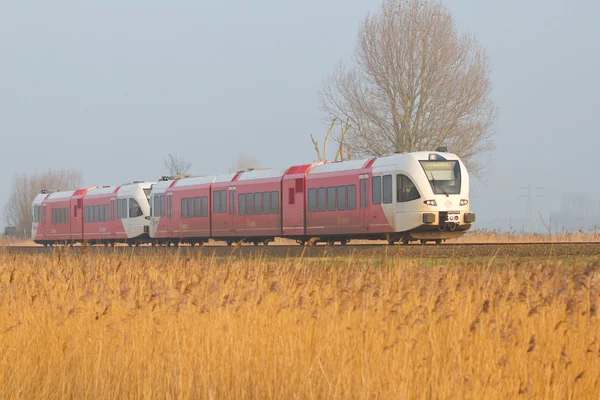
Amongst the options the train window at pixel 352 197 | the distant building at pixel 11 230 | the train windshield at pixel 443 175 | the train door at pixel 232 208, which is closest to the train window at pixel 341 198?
the train window at pixel 352 197

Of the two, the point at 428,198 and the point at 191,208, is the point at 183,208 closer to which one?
the point at 191,208

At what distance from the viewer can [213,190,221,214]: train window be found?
123 feet

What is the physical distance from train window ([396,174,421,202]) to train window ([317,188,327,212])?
3914 millimetres

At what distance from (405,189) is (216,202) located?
38.2ft

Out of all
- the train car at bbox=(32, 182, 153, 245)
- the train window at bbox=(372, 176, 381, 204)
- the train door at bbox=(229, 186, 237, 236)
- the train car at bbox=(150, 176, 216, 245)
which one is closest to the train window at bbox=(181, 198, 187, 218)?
the train car at bbox=(150, 176, 216, 245)

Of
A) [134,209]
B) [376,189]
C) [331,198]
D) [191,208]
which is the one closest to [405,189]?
[376,189]

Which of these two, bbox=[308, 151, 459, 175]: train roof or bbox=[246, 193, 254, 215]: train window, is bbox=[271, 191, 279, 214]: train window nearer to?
bbox=[246, 193, 254, 215]: train window

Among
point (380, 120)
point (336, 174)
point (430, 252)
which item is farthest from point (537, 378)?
point (380, 120)

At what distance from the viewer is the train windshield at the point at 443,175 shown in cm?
2816

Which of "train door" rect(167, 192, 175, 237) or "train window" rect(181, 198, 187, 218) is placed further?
"train door" rect(167, 192, 175, 237)

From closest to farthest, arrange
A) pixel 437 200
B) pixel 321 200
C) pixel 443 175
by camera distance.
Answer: pixel 437 200, pixel 443 175, pixel 321 200

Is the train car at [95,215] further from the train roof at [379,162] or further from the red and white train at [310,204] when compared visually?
the train roof at [379,162]

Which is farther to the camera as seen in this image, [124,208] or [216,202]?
[124,208]

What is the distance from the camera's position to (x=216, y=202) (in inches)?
1487
